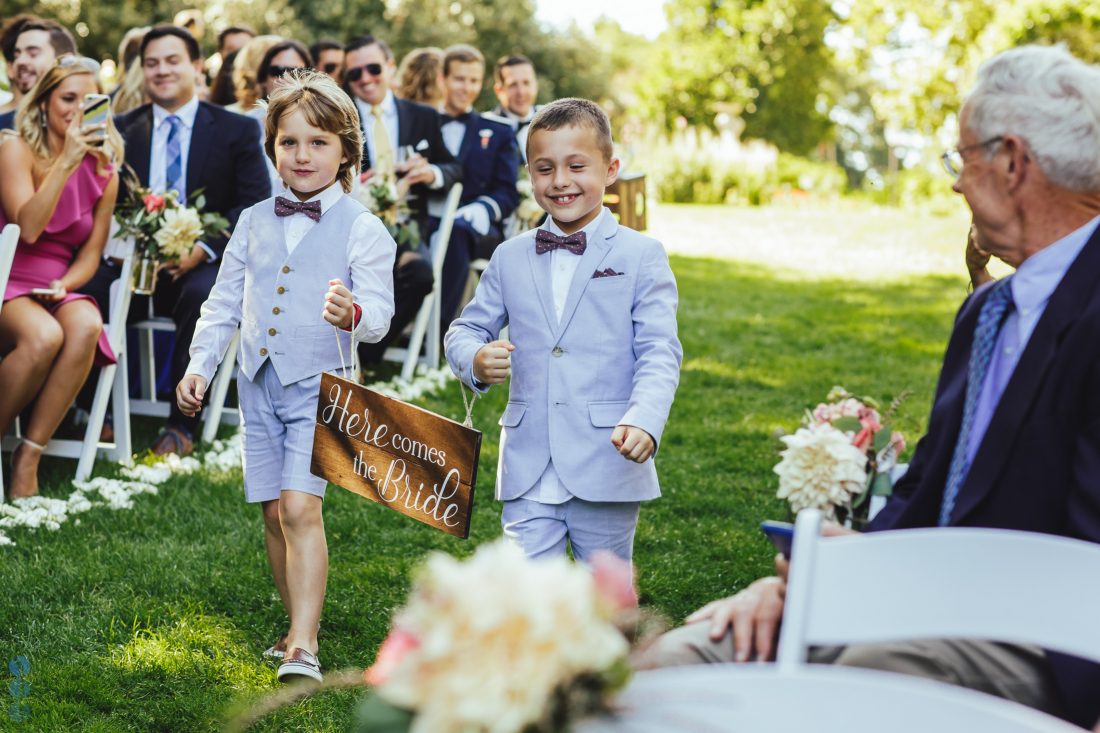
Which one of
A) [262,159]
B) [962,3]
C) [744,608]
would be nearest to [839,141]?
[962,3]

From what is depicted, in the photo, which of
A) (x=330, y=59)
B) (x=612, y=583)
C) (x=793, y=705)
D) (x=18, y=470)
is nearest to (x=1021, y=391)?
(x=793, y=705)

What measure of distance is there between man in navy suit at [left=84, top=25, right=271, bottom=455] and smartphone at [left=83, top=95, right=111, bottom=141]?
0.78 metres

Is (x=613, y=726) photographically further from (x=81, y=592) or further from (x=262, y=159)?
(x=262, y=159)

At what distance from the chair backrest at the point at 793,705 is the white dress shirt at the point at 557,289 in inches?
70.7

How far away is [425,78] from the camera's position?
9.21 m

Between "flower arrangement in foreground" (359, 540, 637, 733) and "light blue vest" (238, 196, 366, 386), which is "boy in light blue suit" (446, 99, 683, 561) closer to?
"light blue vest" (238, 196, 366, 386)

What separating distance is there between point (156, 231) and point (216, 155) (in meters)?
0.74

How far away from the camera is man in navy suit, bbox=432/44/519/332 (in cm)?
852

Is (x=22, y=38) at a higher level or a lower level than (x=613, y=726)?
higher

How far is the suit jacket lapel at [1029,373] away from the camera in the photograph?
2229 millimetres

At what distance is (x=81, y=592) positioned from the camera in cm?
440

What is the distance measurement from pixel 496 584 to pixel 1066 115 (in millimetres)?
1538

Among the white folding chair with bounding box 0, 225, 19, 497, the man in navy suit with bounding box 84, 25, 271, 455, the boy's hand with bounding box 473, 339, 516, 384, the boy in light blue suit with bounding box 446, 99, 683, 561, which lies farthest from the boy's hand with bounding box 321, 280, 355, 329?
the man in navy suit with bounding box 84, 25, 271, 455
